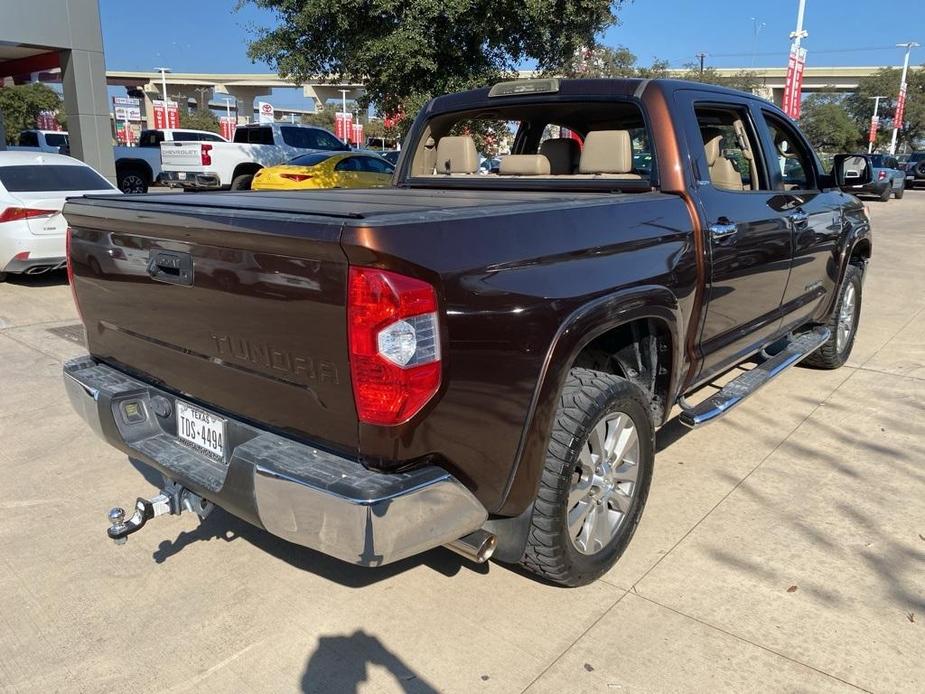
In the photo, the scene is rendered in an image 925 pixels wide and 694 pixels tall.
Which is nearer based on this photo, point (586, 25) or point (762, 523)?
point (762, 523)

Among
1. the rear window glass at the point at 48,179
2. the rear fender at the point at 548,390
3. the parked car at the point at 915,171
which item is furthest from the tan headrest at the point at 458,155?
the parked car at the point at 915,171

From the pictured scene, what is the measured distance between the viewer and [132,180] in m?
20.0

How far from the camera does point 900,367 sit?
5852 mm

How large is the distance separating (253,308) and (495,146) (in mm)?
10851

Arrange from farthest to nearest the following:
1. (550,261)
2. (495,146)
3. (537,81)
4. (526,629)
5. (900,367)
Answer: (495,146) → (900,367) → (537,81) → (526,629) → (550,261)

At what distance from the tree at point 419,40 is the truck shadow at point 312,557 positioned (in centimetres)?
696

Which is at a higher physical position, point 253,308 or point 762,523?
point 253,308

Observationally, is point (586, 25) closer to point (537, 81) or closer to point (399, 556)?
point (537, 81)

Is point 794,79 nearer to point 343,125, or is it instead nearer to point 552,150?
point 552,150

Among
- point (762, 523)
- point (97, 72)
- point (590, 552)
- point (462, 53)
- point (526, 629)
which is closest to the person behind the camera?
point (526, 629)

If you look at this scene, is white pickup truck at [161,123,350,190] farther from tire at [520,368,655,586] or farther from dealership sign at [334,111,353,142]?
dealership sign at [334,111,353,142]

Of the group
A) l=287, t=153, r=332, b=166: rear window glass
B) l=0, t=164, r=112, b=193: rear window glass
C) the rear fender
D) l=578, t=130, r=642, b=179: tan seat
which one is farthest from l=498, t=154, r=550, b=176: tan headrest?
l=287, t=153, r=332, b=166: rear window glass

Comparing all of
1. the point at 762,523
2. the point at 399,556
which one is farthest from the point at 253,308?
the point at 762,523

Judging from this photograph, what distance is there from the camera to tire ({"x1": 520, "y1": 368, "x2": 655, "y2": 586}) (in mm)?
2539
